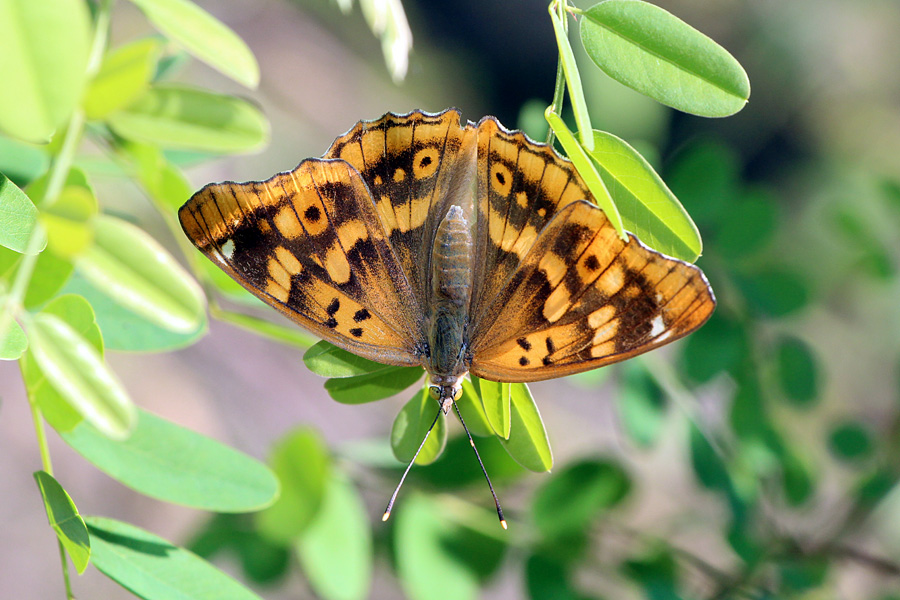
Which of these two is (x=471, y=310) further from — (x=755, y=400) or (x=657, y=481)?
(x=657, y=481)

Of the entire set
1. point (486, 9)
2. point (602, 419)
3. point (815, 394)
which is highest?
point (486, 9)

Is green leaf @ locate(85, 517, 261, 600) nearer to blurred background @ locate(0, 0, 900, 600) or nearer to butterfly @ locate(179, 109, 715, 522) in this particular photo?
butterfly @ locate(179, 109, 715, 522)

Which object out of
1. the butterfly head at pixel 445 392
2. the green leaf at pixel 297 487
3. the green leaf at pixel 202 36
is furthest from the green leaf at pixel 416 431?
the green leaf at pixel 297 487

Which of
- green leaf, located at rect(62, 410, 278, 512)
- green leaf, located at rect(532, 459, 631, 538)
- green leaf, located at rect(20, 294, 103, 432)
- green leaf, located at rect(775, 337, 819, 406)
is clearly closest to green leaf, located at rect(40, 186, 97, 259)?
green leaf, located at rect(20, 294, 103, 432)

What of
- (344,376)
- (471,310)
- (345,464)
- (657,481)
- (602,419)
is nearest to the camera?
(344,376)

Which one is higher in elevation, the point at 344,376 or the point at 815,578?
the point at 344,376

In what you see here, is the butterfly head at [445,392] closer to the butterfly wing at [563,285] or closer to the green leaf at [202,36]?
the butterfly wing at [563,285]

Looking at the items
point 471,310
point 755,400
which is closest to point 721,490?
point 755,400
